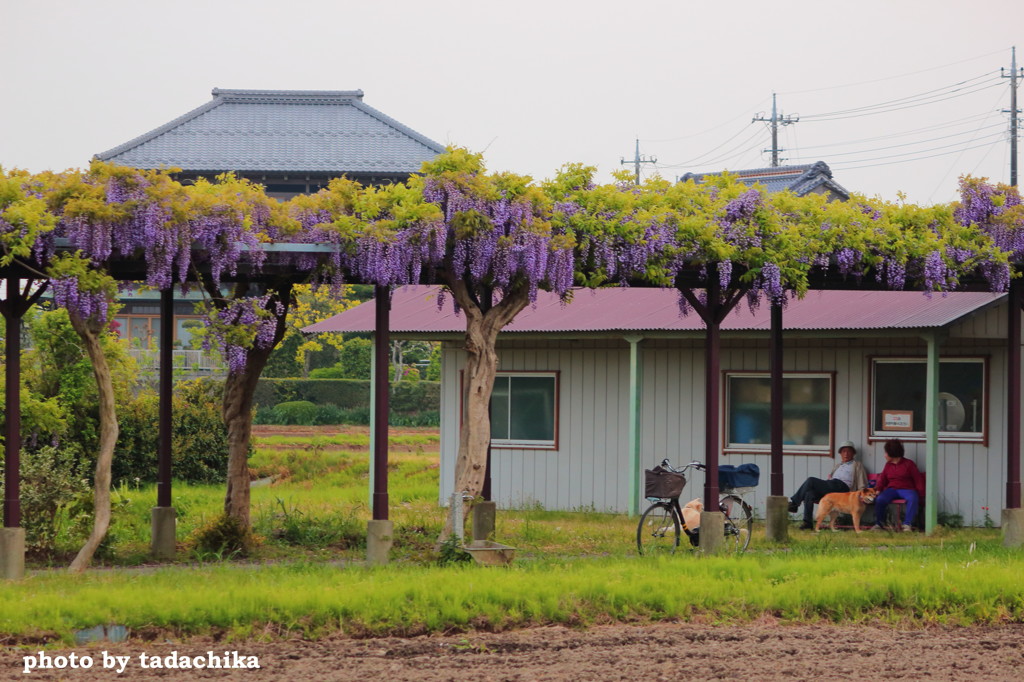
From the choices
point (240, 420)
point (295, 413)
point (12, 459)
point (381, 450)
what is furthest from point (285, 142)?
point (12, 459)

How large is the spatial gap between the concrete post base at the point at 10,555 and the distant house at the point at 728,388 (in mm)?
7271

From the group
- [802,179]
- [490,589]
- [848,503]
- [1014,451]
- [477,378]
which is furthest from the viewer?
[802,179]

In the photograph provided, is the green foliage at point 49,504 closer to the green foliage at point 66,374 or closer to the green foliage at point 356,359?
the green foliage at point 66,374

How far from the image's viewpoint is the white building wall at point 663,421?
1677 cm

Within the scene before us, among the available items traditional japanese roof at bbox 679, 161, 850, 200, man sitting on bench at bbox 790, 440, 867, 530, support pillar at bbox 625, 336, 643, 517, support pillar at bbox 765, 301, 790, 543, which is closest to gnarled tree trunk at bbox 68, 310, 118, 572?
support pillar at bbox 765, 301, 790, 543

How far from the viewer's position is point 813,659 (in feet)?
27.6

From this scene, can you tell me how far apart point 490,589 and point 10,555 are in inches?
158

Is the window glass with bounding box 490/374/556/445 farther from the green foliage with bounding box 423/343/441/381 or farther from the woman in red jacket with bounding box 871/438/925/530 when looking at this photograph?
the green foliage with bounding box 423/343/441/381


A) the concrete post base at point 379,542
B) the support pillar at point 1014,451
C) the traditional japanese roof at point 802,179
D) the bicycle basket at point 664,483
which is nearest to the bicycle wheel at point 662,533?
the bicycle basket at point 664,483

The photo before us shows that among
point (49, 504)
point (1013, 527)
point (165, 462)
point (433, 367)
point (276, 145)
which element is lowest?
point (1013, 527)

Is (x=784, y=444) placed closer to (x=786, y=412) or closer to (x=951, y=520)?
(x=786, y=412)

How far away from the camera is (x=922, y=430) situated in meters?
17.2

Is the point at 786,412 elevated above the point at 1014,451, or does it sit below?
above

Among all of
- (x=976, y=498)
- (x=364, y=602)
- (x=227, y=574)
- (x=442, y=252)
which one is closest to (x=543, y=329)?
(x=976, y=498)
